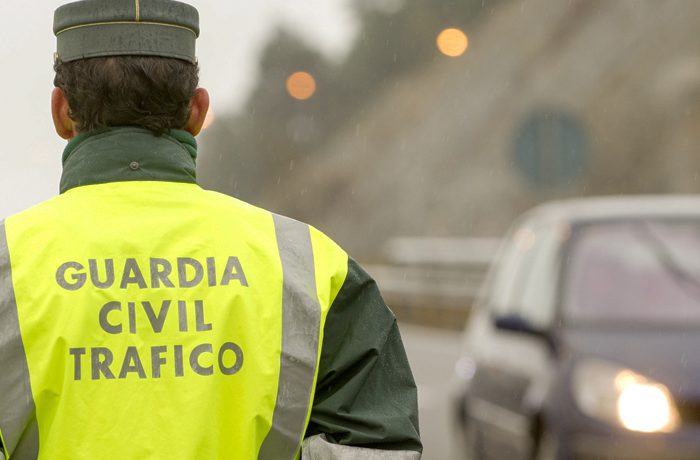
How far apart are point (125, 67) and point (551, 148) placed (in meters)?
15.9

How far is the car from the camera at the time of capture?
24.2 ft

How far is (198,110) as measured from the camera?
3.28m

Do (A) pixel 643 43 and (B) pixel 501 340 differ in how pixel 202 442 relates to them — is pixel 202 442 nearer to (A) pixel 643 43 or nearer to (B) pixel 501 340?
(B) pixel 501 340

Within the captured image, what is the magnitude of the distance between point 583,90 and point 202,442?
47.8 metres

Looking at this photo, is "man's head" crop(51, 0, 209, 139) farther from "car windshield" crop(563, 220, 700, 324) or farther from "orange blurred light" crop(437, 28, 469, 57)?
→ "orange blurred light" crop(437, 28, 469, 57)

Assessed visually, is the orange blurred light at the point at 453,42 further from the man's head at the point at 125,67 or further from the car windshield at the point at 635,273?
the man's head at the point at 125,67

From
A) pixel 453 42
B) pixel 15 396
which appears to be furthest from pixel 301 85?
pixel 15 396

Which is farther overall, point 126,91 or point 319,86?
point 319,86

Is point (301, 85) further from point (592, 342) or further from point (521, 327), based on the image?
point (592, 342)

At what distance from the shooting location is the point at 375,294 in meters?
3.14

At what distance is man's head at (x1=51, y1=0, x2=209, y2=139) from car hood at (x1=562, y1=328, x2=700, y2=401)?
181 inches

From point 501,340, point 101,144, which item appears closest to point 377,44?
point 501,340

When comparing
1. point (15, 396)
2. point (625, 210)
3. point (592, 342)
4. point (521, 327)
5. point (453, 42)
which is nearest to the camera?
point (15, 396)

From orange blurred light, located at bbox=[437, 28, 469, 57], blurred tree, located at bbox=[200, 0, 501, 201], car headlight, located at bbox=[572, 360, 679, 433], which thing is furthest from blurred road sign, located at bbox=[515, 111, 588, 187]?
blurred tree, located at bbox=[200, 0, 501, 201]
